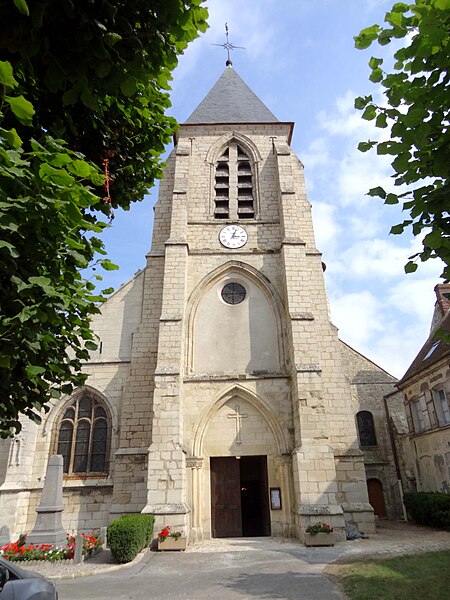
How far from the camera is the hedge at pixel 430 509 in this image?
1225cm

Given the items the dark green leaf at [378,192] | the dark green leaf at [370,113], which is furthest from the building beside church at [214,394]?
the dark green leaf at [370,113]

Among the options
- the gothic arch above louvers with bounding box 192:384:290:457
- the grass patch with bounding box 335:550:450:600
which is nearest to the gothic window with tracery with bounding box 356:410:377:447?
the gothic arch above louvers with bounding box 192:384:290:457

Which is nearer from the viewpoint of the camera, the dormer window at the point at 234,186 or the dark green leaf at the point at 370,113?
the dark green leaf at the point at 370,113

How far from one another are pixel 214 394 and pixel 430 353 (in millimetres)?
9490

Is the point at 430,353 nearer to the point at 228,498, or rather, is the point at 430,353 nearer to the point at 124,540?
the point at 228,498

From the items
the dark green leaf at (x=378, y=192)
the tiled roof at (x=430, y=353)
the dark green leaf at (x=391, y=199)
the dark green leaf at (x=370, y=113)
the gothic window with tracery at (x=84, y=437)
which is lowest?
the gothic window with tracery at (x=84, y=437)

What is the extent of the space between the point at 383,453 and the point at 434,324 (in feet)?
20.5

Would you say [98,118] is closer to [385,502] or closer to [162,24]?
[162,24]

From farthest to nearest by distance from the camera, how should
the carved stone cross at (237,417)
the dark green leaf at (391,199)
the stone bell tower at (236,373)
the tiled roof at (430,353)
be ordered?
the tiled roof at (430,353), the carved stone cross at (237,417), the stone bell tower at (236,373), the dark green leaf at (391,199)

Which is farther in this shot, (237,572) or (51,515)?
(51,515)

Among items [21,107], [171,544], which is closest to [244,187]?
[171,544]

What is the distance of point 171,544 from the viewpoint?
986cm

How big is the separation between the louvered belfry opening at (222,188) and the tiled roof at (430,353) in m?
8.75

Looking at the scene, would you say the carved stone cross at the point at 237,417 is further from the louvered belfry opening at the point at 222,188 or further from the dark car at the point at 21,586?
the dark car at the point at 21,586
